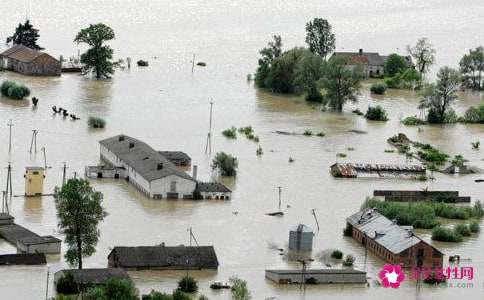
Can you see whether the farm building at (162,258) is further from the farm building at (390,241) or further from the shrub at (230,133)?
the shrub at (230,133)

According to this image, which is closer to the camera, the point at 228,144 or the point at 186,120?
the point at 228,144

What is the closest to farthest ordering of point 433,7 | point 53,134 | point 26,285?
1. point 26,285
2. point 53,134
3. point 433,7

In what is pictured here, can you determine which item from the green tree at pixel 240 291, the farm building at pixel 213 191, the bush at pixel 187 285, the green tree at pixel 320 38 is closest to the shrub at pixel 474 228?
the farm building at pixel 213 191

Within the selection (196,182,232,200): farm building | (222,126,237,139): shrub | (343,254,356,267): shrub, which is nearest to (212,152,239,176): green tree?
(196,182,232,200): farm building

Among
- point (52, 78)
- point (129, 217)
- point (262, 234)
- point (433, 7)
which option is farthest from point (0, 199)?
point (433, 7)

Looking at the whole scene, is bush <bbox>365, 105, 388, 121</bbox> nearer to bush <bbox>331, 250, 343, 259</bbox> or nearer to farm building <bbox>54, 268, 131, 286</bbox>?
bush <bbox>331, 250, 343, 259</bbox>

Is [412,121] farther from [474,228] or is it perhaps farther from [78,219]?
[78,219]

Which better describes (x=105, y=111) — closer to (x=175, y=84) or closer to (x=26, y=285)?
(x=175, y=84)
